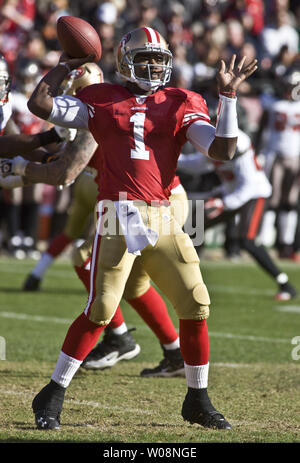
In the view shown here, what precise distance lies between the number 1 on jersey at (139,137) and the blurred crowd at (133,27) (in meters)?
5.76

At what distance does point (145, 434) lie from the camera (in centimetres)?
403

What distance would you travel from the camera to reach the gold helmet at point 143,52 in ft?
14.3

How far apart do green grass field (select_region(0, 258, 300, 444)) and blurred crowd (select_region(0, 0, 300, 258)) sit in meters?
2.69

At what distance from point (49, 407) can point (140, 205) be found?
102 centimetres

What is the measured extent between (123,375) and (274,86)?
748 cm

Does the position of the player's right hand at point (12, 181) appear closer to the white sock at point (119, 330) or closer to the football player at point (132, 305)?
the football player at point (132, 305)

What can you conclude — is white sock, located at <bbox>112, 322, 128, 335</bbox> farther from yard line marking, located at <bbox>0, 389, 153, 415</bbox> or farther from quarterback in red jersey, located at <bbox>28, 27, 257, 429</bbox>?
quarterback in red jersey, located at <bbox>28, 27, 257, 429</bbox>

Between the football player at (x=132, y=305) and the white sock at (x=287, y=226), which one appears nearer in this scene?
the football player at (x=132, y=305)

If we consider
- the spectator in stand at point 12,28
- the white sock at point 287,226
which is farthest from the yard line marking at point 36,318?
the spectator in stand at point 12,28

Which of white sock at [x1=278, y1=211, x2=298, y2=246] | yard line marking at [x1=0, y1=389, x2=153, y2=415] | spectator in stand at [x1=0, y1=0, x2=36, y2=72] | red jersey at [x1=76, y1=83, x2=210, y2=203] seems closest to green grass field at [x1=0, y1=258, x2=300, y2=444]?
yard line marking at [x1=0, y1=389, x2=153, y2=415]

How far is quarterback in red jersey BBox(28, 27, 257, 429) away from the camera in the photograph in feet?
13.9

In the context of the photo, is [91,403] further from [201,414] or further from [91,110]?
[91,110]
